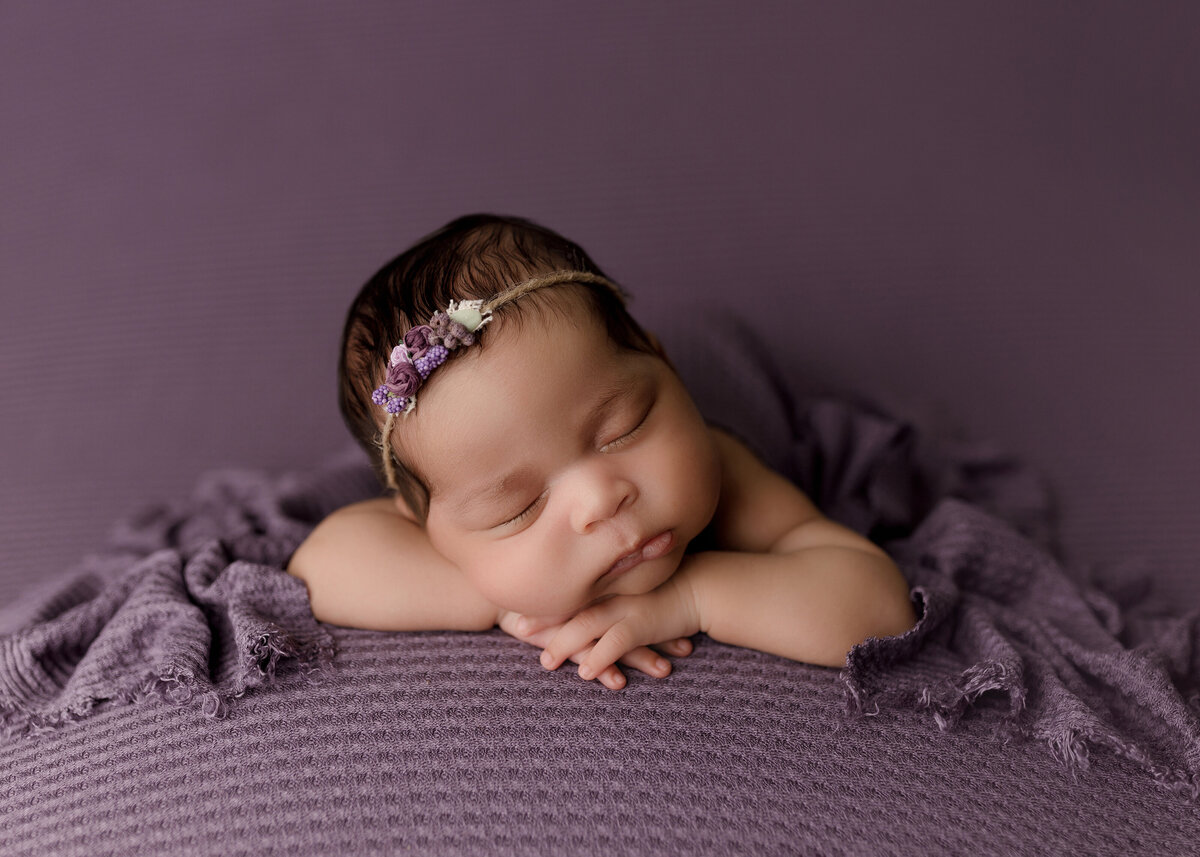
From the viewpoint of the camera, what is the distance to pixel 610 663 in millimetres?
876

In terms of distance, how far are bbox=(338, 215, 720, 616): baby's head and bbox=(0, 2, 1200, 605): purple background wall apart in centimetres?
48

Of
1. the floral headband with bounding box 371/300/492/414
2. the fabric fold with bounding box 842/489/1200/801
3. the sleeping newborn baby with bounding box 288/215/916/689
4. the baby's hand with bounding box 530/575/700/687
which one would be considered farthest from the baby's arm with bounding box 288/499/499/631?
the fabric fold with bounding box 842/489/1200/801

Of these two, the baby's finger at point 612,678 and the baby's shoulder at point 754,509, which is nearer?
the baby's finger at point 612,678

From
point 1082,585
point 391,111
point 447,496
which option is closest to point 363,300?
point 447,496

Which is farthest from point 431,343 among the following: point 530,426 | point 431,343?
point 530,426

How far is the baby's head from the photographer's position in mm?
828

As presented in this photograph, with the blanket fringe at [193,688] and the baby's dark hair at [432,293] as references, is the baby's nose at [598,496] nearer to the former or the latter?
the baby's dark hair at [432,293]

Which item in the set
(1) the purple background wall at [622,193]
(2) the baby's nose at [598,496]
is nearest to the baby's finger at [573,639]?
(2) the baby's nose at [598,496]

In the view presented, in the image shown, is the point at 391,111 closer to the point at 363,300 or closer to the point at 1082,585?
Result: the point at 363,300

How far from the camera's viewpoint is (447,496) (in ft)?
2.85

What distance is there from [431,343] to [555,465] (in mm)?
149

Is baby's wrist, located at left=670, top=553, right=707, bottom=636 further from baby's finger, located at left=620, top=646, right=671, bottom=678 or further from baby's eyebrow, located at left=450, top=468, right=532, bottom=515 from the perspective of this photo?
baby's eyebrow, located at left=450, top=468, right=532, bottom=515

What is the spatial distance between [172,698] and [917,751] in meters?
0.65

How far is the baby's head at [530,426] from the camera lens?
83 cm
